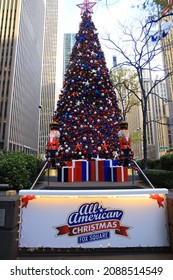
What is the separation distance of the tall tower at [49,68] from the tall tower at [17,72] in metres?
18.6

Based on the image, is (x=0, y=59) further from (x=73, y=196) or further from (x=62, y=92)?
(x=73, y=196)

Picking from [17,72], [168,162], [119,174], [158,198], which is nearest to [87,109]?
[119,174]

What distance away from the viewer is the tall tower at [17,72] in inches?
2400

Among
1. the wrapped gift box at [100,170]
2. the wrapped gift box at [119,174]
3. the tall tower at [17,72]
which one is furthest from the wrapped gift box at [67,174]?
the tall tower at [17,72]

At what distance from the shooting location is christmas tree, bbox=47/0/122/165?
9.60m

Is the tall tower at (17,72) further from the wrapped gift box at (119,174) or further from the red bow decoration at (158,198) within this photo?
the red bow decoration at (158,198)

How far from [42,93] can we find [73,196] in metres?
108

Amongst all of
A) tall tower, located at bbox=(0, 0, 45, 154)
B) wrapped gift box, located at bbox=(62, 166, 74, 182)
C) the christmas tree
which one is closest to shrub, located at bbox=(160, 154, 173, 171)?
the christmas tree

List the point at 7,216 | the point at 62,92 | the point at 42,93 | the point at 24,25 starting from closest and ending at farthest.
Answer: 1. the point at 7,216
2. the point at 62,92
3. the point at 24,25
4. the point at 42,93

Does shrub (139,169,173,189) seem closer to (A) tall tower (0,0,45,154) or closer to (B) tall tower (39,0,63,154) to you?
(A) tall tower (0,0,45,154)

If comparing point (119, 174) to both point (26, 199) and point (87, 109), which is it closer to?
point (87, 109)

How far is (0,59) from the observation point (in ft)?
207

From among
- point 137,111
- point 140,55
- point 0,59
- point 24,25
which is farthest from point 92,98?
point 24,25
